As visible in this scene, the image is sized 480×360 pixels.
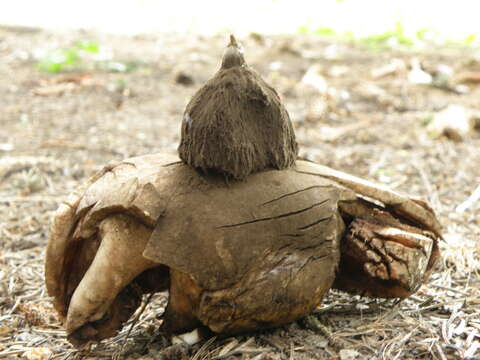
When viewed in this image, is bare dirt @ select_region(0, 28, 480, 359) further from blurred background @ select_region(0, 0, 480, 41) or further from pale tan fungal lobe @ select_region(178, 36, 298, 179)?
blurred background @ select_region(0, 0, 480, 41)

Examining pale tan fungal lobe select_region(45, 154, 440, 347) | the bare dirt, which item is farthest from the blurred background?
pale tan fungal lobe select_region(45, 154, 440, 347)

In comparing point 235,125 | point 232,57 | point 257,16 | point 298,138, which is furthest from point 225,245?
point 257,16

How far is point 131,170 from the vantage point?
2049mm

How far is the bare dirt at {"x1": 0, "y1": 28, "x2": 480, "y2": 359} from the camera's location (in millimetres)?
2053

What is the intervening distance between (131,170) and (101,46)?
21.5 feet

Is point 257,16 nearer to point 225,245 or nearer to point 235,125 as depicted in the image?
point 235,125

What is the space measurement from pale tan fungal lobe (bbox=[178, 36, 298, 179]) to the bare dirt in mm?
623

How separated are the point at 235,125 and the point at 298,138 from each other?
3086 millimetres

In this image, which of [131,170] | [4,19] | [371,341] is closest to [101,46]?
[4,19]

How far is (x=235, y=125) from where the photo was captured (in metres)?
1.95

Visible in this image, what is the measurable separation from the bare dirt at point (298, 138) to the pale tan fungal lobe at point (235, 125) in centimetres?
62

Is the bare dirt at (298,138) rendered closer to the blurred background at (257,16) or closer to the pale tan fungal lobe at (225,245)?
the pale tan fungal lobe at (225,245)

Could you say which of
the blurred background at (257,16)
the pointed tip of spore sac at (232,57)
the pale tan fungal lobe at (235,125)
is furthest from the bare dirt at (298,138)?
the blurred background at (257,16)

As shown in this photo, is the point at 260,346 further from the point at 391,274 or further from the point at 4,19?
the point at 4,19
